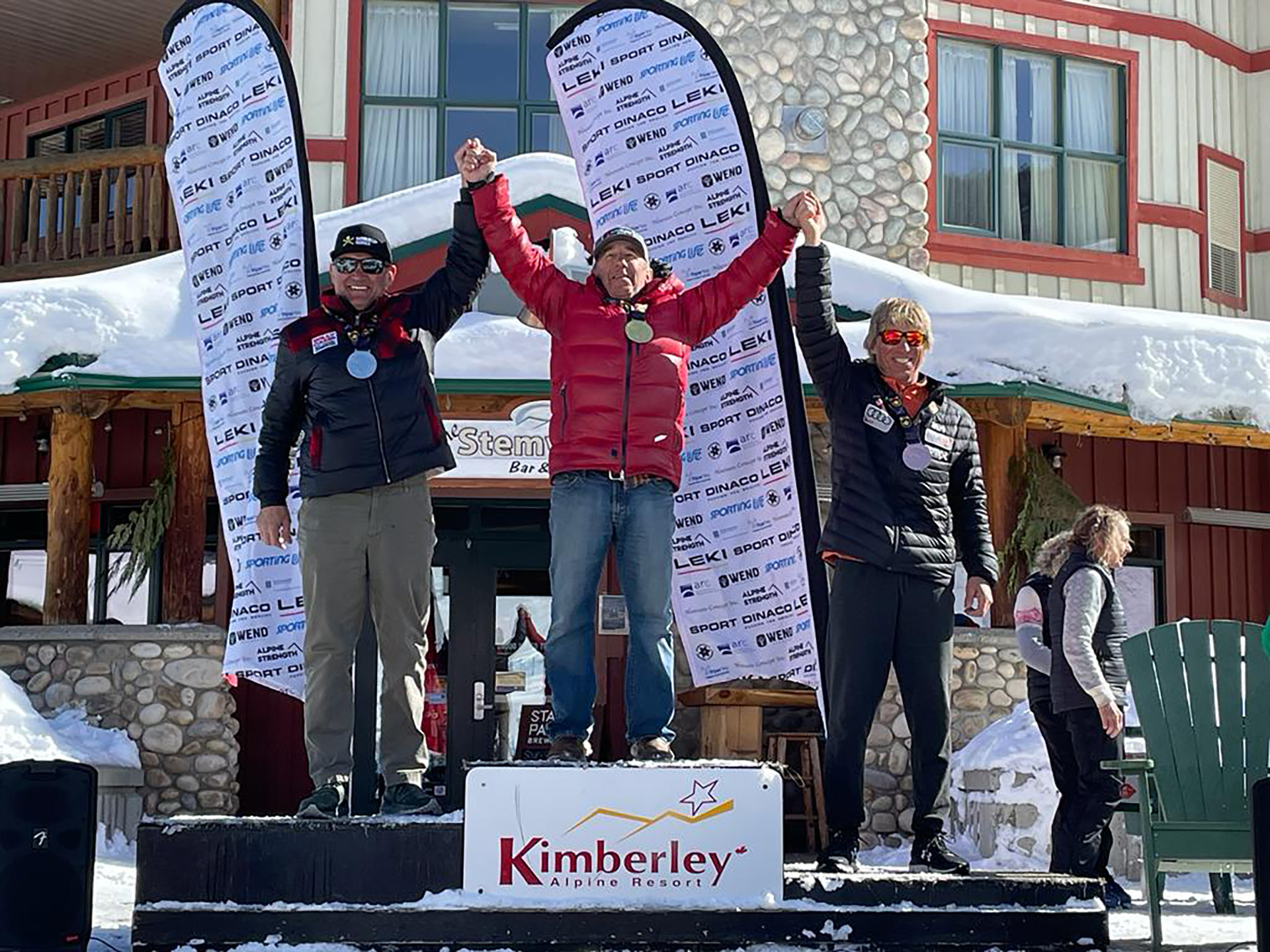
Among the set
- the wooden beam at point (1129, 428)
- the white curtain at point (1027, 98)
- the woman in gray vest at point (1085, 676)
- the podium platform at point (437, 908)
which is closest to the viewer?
the podium platform at point (437, 908)

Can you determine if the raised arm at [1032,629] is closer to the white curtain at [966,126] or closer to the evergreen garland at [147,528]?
the evergreen garland at [147,528]

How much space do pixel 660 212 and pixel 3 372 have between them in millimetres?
5442

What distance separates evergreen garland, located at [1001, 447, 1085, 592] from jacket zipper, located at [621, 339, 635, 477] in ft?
20.8

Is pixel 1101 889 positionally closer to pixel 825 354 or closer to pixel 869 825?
pixel 825 354

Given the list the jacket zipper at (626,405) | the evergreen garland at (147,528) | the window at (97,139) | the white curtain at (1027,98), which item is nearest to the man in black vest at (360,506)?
the jacket zipper at (626,405)

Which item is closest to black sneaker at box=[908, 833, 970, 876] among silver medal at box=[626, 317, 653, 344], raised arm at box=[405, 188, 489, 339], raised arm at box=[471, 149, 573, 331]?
silver medal at box=[626, 317, 653, 344]

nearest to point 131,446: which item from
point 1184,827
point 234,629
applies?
point 234,629

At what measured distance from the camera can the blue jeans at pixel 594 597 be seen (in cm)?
548

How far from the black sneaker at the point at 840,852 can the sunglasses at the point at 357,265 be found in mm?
2333

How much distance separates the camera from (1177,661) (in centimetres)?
703

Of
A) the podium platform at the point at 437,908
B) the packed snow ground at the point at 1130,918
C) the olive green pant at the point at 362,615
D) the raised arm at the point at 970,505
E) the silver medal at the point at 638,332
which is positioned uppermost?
the silver medal at the point at 638,332

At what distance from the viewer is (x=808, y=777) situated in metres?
11.4

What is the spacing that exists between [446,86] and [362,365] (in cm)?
834

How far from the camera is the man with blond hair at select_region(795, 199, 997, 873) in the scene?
5.40 meters
